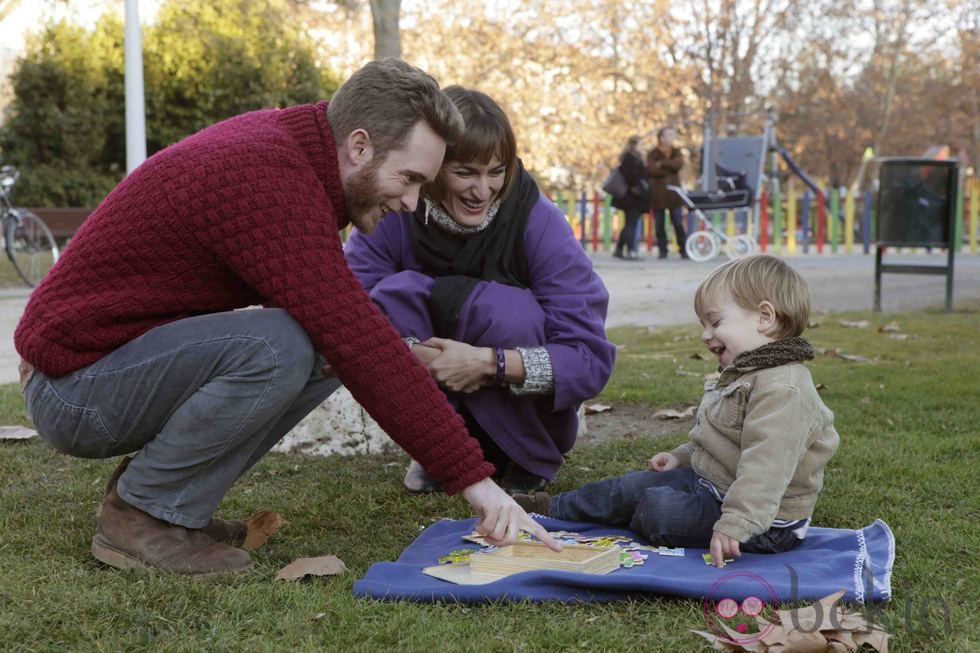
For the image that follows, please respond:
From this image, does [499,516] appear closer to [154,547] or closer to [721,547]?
[721,547]

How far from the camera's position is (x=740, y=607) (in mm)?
2447

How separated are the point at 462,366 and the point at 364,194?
884 mm

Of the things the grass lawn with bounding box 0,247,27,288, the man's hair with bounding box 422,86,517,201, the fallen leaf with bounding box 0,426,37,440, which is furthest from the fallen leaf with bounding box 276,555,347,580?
the grass lawn with bounding box 0,247,27,288

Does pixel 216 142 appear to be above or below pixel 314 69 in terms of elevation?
below

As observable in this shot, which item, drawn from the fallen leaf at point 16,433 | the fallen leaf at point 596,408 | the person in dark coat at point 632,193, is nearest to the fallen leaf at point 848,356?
the fallen leaf at point 596,408

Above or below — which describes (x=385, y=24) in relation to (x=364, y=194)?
above

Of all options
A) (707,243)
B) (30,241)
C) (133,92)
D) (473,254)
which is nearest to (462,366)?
(473,254)

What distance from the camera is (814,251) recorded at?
19.6 metres

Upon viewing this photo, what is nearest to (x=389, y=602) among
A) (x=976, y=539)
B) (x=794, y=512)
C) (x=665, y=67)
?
(x=794, y=512)

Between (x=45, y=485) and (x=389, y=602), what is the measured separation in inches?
64.1

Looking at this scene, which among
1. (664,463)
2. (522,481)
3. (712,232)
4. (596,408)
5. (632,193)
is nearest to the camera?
(664,463)

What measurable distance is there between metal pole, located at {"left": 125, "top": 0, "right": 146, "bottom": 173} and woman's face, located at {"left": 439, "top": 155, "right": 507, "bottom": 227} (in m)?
8.63

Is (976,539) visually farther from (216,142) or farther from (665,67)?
(665,67)

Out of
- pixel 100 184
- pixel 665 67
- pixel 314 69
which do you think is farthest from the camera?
pixel 665 67
